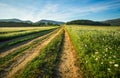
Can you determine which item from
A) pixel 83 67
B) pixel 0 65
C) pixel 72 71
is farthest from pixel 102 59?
pixel 0 65

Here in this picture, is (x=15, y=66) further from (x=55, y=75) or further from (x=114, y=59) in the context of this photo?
(x=114, y=59)

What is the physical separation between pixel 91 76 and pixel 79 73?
104 cm

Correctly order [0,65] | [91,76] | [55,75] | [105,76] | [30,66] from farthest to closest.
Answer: [0,65] → [30,66] → [55,75] → [91,76] → [105,76]

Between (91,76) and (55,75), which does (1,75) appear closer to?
(55,75)

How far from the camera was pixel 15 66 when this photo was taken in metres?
9.88

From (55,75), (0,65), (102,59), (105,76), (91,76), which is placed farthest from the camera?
(0,65)

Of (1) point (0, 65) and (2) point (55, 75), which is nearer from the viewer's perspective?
(2) point (55, 75)

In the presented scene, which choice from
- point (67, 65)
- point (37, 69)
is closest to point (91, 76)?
point (67, 65)

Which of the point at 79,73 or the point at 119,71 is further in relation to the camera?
the point at 79,73

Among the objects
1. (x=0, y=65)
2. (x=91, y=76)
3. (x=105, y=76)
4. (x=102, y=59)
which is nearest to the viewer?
(x=105, y=76)

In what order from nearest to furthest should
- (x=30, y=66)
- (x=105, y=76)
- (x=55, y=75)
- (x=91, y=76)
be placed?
(x=105, y=76)
(x=91, y=76)
(x=55, y=75)
(x=30, y=66)

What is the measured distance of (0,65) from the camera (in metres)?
10.1

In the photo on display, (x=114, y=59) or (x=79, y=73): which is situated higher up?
(x=114, y=59)

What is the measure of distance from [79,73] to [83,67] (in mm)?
867
